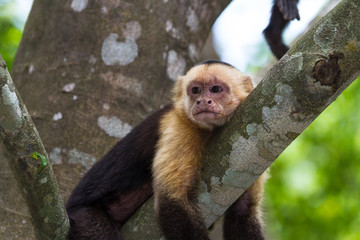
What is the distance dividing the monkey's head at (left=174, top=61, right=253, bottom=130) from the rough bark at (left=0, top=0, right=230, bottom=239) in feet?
1.38

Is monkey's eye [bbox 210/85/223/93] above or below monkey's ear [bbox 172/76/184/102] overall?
above

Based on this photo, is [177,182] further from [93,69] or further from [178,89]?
[93,69]

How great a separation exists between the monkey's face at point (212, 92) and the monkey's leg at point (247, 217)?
493 mm

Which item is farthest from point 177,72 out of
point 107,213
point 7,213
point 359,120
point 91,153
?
point 359,120

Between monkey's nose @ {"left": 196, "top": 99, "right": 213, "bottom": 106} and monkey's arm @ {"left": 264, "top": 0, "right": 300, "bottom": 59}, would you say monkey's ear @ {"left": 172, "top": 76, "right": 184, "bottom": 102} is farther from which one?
monkey's arm @ {"left": 264, "top": 0, "right": 300, "bottom": 59}

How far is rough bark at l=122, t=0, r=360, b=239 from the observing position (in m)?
1.98

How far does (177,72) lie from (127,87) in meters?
0.46

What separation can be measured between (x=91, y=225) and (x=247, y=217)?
3.14 ft

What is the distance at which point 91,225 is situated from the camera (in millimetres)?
2934

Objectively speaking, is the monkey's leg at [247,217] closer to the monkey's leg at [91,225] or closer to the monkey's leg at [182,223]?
the monkey's leg at [182,223]

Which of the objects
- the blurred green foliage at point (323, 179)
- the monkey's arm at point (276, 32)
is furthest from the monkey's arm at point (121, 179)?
the blurred green foliage at point (323, 179)

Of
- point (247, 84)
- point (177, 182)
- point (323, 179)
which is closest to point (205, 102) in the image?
point (247, 84)

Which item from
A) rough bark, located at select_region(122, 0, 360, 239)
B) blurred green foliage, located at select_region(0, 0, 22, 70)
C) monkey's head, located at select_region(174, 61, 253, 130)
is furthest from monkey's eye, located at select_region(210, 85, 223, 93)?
blurred green foliage, located at select_region(0, 0, 22, 70)

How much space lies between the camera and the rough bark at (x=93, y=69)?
347 centimetres
